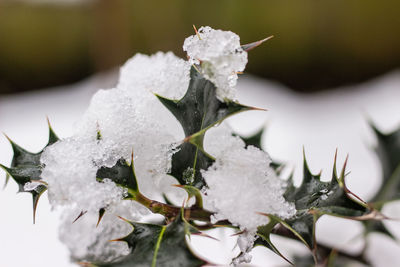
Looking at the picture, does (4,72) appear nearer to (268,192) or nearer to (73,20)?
(73,20)

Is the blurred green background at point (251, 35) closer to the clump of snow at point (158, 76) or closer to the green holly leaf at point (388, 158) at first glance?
the green holly leaf at point (388, 158)

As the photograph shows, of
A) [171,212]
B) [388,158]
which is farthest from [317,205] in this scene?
[388,158]

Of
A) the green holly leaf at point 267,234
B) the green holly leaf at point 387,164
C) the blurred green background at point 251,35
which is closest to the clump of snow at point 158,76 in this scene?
the green holly leaf at point 267,234

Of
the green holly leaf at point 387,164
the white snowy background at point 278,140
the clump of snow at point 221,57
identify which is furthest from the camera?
the white snowy background at point 278,140

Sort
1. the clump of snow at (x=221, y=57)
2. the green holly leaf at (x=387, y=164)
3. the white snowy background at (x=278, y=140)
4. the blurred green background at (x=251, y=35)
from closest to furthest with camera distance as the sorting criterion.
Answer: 1. the clump of snow at (x=221, y=57)
2. the green holly leaf at (x=387, y=164)
3. the white snowy background at (x=278, y=140)
4. the blurred green background at (x=251, y=35)

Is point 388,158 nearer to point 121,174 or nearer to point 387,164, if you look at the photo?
point 387,164

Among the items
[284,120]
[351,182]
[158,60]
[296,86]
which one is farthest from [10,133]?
[296,86]

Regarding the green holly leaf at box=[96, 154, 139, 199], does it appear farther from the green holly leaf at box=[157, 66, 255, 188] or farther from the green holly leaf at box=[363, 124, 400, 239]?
the green holly leaf at box=[363, 124, 400, 239]
